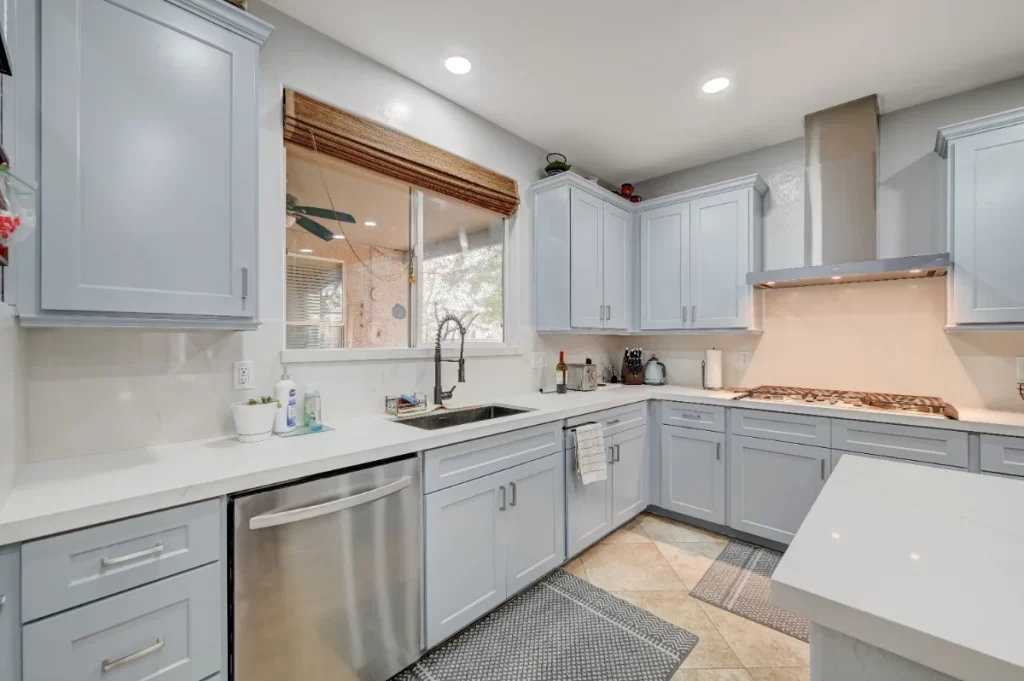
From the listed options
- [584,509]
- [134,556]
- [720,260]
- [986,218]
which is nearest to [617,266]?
[720,260]

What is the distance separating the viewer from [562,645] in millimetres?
1869

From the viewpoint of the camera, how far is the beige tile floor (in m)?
1.75

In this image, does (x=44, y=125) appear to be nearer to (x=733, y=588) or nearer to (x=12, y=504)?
(x=12, y=504)

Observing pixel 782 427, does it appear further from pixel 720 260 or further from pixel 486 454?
pixel 486 454

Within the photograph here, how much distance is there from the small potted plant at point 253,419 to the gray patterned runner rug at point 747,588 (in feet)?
7.16

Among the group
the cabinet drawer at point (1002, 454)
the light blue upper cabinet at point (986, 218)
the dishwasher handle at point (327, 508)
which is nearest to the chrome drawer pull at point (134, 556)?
the dishwasher handle at point (327, 508)

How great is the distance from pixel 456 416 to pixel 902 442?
234 cm

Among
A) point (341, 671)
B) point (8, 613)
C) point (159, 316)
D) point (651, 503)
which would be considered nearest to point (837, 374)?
point (651, 503)

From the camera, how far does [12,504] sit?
1035mm

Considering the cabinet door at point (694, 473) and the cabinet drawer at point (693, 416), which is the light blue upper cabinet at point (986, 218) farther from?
the cabinet door at point (694, 473)

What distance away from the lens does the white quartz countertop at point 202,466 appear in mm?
1026

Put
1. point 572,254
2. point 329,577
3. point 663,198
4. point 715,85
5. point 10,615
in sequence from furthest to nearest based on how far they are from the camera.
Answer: point 663,198 → point 572,254 → point 715,85 → point 329,577 → point 10,615

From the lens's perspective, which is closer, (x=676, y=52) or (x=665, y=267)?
(x=676, y=52)

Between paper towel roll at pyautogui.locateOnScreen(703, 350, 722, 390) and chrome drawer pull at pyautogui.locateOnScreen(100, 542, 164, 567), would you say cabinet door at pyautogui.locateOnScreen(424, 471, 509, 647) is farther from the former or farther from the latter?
paper towel roll at pyautogui.locateOnScreen(703, 350, 722, 390)
